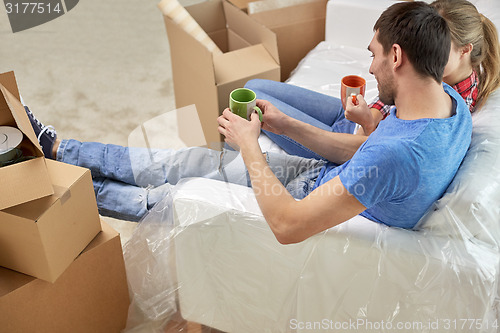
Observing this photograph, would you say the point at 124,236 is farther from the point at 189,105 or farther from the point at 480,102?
the point at 480,102

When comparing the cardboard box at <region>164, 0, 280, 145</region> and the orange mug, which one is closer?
the orange mug

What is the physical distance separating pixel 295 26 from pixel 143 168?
3.94 feet

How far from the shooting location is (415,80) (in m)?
1.23

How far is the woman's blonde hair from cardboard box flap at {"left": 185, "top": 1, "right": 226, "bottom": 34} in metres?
1.09

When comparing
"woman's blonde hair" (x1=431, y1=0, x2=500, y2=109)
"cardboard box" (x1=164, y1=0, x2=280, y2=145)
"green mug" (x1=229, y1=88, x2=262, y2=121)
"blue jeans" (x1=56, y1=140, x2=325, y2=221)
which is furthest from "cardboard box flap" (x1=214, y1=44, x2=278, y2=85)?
"woman's blonde hair" (x1=431, y1=0, x2=500, y2=109)

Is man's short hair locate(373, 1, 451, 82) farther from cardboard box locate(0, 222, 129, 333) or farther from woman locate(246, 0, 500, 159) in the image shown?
cardboard box locate(0, 222, 129, 333)

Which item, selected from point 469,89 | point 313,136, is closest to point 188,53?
point 313,136

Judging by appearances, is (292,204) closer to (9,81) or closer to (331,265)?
(331,265)

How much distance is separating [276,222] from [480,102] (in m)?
0.71

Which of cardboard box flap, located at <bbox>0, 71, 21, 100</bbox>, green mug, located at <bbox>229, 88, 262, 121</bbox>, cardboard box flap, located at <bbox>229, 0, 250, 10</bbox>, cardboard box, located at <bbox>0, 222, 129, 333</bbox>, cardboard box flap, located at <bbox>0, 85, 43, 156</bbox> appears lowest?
cardboard box, located at <bbox>0, 222, 129, 333</bbox>

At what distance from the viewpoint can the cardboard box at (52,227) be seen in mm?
1251

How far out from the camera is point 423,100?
1230 millimetres

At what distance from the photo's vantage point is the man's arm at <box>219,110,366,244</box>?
117 centimetres

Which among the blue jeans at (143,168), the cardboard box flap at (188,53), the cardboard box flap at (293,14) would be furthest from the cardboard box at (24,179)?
the cardboard box flap at (293,14)
